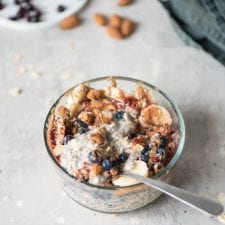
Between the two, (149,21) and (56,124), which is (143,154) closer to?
(56,124)

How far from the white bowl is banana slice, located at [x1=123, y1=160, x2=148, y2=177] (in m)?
0.56

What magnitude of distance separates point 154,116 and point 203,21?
351 millimetres

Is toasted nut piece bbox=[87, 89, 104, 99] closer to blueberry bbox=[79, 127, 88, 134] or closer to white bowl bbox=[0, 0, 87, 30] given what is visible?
blueberry bbox=[79, 127, 88, 134]

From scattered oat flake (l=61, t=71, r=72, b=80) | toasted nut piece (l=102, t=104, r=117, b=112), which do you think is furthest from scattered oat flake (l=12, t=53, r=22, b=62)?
toasted nut piece (l=102, t=104, r=117, b=112)

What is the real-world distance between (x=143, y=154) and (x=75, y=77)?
37 cm

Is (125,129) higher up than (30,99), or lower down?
higher up

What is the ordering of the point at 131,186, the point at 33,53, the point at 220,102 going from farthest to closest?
1. the point at 33,53
2. the point at 220,102
3. the point at 131,186

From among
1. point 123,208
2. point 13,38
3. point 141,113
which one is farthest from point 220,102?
point 13,38

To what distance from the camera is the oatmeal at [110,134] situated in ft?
2.73

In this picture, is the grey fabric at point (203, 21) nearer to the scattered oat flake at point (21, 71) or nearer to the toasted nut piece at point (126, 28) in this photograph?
the toasted nut piece at point (126, 28)

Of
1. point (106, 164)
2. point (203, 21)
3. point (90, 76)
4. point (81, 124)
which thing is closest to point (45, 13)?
point (90, 76)

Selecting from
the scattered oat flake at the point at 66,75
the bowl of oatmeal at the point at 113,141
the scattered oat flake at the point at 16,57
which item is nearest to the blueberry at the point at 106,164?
the bowl of oatmeal at the point at 113,141

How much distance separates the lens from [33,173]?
99 cm

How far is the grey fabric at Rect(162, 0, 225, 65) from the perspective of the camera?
1.14m
